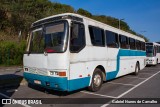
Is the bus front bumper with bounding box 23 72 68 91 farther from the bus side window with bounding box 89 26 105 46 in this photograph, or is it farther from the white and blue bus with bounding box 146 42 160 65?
the white and blue bus with bounding box 146 42 160 65

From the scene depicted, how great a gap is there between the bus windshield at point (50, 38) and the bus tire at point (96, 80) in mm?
2216

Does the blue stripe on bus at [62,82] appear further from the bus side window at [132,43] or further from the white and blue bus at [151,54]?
the white and blue bus at [151,54]

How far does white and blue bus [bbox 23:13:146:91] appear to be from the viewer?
703 centimetres

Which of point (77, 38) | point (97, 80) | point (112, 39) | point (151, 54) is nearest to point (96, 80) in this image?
point (97, 80)

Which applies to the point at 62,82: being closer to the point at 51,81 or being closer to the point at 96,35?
the point at 51,81

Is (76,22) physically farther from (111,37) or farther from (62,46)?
(111,37)

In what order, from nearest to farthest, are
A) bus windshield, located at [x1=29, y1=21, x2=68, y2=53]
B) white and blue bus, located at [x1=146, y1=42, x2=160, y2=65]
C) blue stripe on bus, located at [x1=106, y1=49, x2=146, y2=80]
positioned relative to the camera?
bus windshield, located at [x1=29, y1=21, x2=68, y2=53] < blue stripe on bus, located at [x1=106, y1=49, x2=146, y2=80] < white and blue bus, located at [x1=146, y1=42, x2=160, y2=65]

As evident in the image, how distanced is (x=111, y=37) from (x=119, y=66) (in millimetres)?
1796

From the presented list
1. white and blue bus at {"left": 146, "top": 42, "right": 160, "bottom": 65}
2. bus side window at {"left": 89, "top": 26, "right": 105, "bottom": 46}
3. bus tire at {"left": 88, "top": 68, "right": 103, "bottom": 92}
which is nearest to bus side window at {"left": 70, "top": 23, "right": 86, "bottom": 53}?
bus side window at {"left": 89, "top": 26, "right": 105, "bottom": 46}

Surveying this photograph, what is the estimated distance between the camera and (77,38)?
7.59 m

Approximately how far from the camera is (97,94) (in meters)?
8.41

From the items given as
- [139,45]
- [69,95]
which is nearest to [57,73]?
[69,95]

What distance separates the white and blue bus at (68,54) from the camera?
7.03 metres

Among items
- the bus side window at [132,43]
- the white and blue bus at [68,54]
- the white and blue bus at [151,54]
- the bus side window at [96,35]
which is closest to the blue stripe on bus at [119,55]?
the white and blue bus at [68,54]
